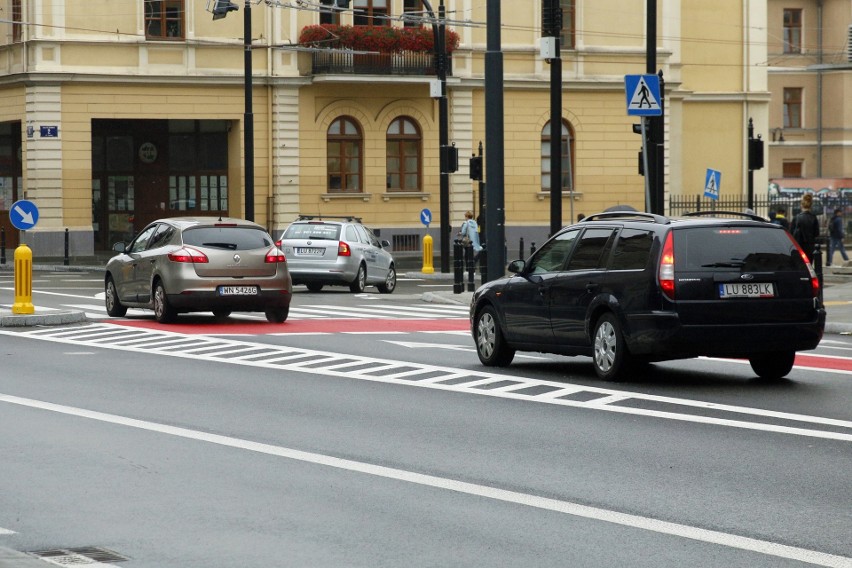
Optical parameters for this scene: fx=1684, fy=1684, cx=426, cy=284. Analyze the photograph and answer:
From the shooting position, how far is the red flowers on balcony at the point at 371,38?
161 feet

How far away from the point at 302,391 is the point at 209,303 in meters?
8.17

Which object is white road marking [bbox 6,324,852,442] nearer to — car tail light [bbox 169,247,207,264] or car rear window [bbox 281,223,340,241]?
car tail light [bbox 169,247,207,264]

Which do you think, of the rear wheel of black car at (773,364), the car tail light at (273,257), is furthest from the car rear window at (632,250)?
the car tail light at (273,257)

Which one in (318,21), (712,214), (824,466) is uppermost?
(318,21)

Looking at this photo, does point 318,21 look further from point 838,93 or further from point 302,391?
point 838,93


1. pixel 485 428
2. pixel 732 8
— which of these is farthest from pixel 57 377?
pixel 732 8

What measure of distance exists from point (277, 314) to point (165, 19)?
89.9 feet

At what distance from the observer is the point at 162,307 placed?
22172 mm

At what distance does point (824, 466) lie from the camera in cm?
969

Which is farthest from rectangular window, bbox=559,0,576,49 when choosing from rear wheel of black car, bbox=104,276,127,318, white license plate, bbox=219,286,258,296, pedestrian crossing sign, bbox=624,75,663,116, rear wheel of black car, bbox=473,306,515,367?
rear wheel of black car, bbox=473,306,515,367

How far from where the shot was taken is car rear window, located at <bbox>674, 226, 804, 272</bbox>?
46.3ft

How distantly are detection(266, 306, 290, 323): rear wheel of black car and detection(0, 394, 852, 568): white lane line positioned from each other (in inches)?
408

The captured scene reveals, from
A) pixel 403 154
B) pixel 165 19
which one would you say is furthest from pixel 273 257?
pixel 403 154

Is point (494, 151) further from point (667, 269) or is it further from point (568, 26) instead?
point (568, 26)
